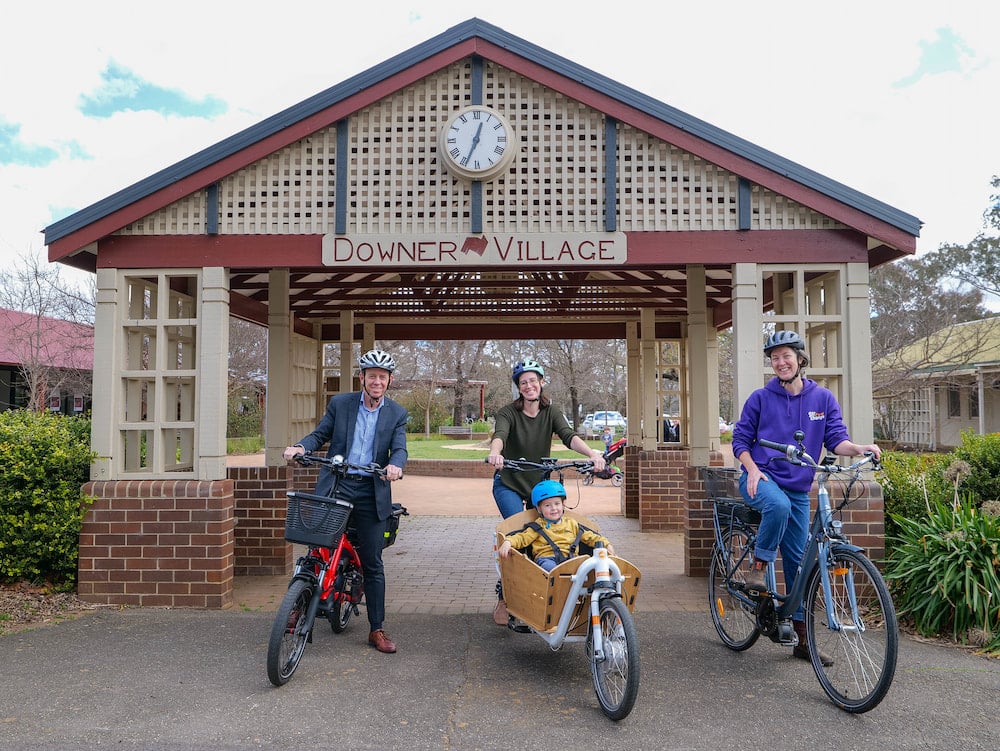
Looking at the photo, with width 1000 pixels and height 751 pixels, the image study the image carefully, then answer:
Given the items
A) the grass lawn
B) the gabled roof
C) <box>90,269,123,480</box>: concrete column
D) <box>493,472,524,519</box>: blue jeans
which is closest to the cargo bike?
<box>493,472,524,519</box>: blue jeans

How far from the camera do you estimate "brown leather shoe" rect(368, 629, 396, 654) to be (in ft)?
15.9

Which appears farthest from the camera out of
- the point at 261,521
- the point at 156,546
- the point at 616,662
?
the point at 261,521

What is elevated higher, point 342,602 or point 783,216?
point 783,216

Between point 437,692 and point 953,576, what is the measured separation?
3425 millimetres

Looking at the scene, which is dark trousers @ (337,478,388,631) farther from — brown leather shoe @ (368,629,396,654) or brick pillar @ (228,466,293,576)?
brick pillar @ (228,466,293,576)

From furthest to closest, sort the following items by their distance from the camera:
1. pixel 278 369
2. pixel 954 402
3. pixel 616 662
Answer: pixel 954 402, pixel 278 369, pixel 616 662

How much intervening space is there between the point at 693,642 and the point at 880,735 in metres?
1.57

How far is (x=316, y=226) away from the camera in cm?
627

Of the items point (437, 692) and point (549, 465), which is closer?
point (437, 692)

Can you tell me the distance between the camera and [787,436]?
4.60m

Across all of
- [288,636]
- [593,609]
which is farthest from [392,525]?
[593,609]

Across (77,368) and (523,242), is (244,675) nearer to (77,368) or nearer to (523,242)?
(523,242)

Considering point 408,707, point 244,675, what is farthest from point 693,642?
point 244,675

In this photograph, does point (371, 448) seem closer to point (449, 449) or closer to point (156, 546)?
point (156, 546)
